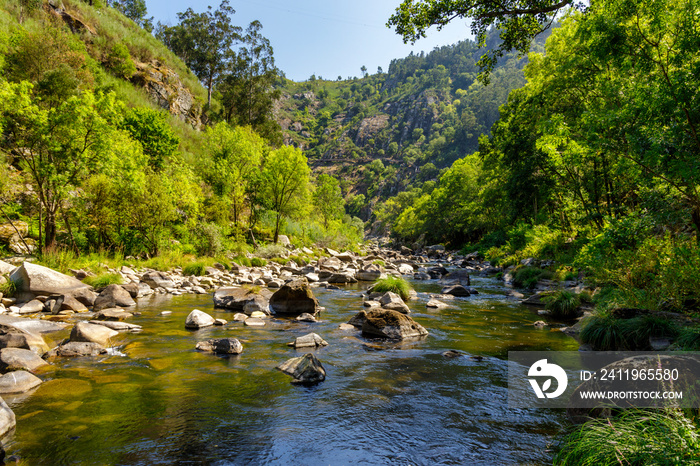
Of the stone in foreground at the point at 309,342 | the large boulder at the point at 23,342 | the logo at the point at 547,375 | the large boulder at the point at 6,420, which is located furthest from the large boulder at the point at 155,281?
the logo at the point at 547,375

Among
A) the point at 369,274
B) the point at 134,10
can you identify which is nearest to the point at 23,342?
the point at 369,274

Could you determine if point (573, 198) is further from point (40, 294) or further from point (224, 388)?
point (40, 294)

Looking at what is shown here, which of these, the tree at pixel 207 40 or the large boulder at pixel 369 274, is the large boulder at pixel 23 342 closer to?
the large boulder at pixel 369 274

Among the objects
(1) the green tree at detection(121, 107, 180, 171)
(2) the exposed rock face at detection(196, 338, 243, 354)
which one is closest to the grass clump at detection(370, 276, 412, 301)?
(2) the exposed rock face at detection(196, 338, 243, 354)

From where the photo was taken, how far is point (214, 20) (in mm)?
54656

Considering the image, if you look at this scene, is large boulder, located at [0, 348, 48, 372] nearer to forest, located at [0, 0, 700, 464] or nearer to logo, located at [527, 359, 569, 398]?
forest, located at [0, 0, 700, 464]

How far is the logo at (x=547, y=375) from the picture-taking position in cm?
610

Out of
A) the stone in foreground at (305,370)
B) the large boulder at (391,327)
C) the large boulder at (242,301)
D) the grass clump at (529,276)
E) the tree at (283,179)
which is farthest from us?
the tree at (283,179)

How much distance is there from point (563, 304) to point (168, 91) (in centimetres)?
4766

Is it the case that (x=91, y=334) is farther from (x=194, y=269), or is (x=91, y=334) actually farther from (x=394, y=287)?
(x=194, y=269)

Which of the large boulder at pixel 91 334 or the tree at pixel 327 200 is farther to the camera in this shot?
the tree at pixel 327 200

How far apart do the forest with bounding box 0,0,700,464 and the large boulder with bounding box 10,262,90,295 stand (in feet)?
10.1

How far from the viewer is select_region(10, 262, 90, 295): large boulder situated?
36.0ft

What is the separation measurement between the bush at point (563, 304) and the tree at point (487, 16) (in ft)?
27.8
